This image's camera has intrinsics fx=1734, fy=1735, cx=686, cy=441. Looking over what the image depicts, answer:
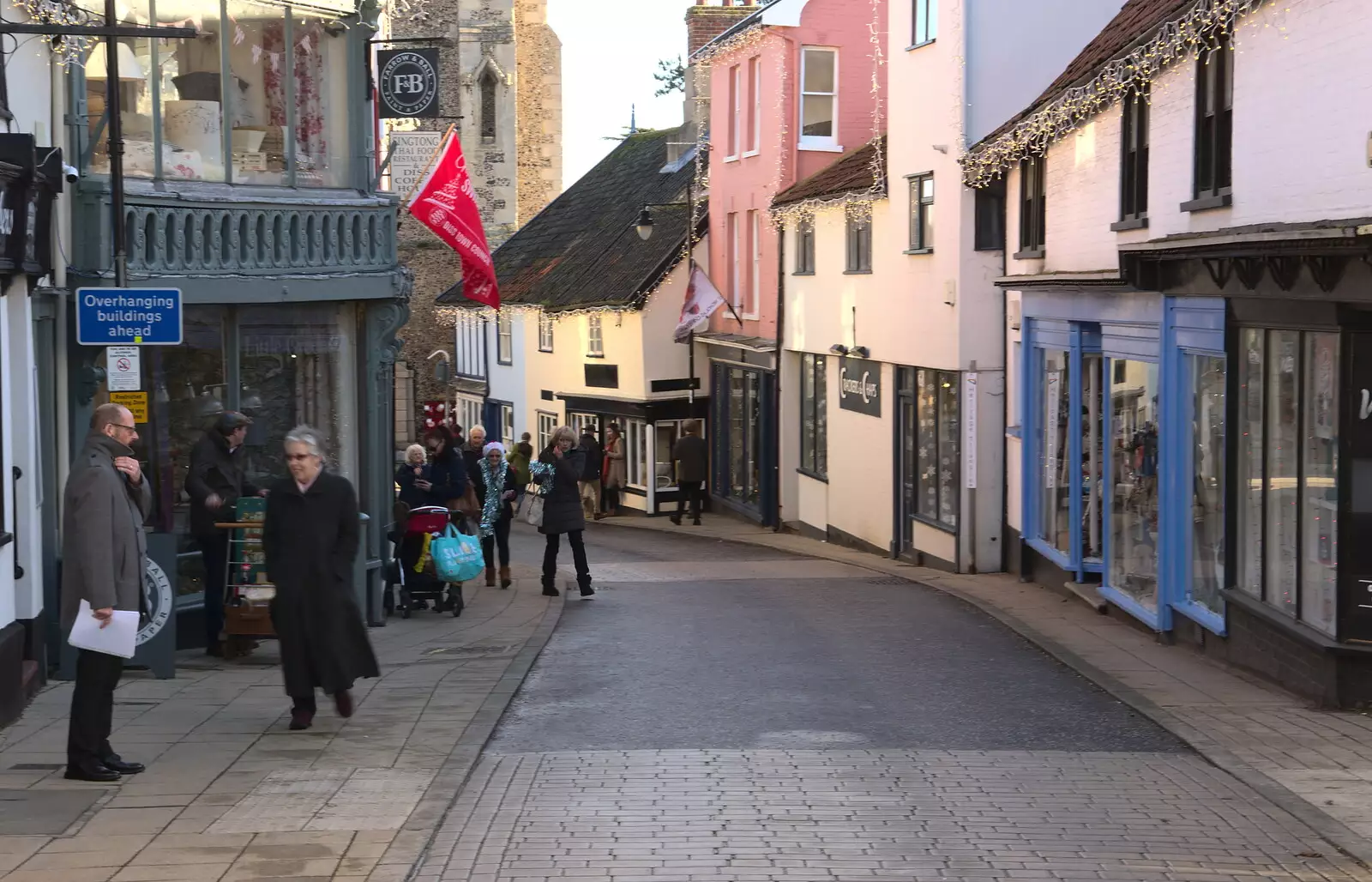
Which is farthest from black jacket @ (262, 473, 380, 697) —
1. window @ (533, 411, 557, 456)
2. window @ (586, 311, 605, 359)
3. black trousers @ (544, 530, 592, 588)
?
window @ (533, 411, 557, 456)

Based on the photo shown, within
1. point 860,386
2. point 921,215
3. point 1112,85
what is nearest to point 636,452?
point 860,386

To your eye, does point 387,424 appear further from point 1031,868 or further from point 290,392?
point 1031,868

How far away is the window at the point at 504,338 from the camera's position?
46.4 m

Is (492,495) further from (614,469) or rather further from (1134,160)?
(614,469)

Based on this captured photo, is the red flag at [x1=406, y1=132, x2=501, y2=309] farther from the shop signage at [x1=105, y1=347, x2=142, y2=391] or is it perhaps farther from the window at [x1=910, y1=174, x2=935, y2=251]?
the window at [x1=910, y1=174, x2=935, y2=251]

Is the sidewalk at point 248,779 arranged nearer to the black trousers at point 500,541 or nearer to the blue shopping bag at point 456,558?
the blue shopping bag at point 456,558

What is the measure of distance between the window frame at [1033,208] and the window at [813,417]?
29.3ft

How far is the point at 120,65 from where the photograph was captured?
13.6m

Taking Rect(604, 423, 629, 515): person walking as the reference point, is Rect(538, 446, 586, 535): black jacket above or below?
above

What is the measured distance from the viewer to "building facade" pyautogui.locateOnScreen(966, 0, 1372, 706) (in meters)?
11.0

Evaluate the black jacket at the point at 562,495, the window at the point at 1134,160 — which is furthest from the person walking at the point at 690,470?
the window at the point at 1134,160

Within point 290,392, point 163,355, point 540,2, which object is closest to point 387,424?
point 290,392

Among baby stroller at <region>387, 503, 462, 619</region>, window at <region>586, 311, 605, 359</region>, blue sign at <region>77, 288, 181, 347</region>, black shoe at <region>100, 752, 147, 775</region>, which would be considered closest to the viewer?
black shoe at <region>100, 752, 147, 775</region>

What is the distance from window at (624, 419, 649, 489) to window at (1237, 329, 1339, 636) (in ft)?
84.0
